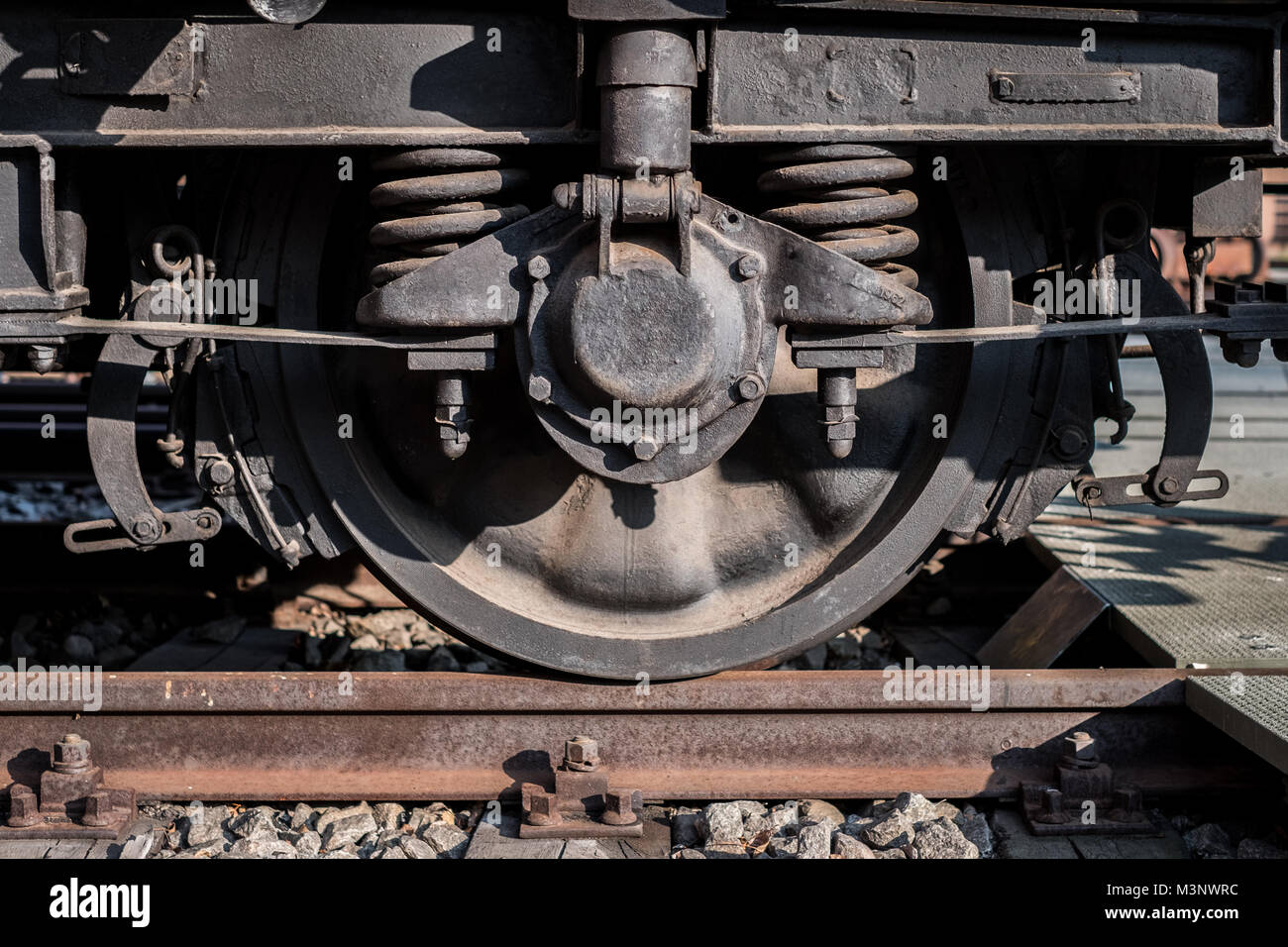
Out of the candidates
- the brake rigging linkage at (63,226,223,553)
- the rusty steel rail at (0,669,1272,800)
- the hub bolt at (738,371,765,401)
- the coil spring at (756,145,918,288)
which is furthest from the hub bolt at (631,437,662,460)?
the brake rigging linkage at (63,226,223,553)

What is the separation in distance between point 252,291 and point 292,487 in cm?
47

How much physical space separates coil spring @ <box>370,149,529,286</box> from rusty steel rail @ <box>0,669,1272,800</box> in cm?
106

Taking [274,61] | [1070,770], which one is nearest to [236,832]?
[274,61]

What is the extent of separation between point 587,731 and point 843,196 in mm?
1403

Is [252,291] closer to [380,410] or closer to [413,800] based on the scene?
[380,410]

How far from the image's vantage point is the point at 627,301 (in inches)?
115

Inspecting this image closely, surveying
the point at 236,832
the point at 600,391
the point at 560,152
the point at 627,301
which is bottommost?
the point at 236,832

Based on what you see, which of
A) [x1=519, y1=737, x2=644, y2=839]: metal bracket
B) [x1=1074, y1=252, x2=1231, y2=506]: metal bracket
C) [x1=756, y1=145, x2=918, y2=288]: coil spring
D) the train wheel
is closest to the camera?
[x1=756, y1=145, x2=918, y2=288]: coil spring

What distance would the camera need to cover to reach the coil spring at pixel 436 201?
9.75 ft

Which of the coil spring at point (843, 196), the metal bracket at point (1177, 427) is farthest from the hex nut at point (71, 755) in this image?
the metal bracket at point (1177, 427)

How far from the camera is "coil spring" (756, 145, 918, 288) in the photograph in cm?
297

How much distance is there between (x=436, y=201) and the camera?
3.02 meters

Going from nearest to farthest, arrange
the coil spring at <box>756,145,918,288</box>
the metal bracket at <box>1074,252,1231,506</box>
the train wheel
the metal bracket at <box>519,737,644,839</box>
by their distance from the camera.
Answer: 1. the coil spring at <box>756,145,918,288</box>
2. the metal bracket at <box>519,737,644,839</box>
3. the train wheel
4. the metal bracket at <box>1074,252,1231,506</box>

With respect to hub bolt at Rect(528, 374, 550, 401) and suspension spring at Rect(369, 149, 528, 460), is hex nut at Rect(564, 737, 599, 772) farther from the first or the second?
hub bolt at Rect(528, 374, 550, 401)
